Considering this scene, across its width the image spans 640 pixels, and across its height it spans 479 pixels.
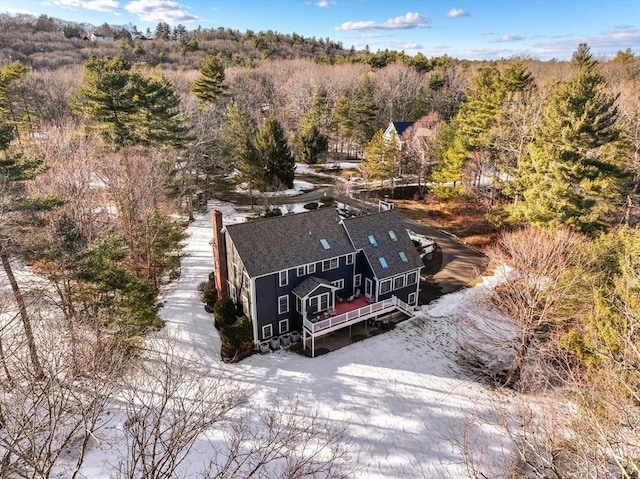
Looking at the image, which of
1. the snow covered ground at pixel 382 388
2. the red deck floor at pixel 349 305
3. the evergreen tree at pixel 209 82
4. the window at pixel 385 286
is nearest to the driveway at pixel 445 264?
the snow covered ground at pixel 382 388

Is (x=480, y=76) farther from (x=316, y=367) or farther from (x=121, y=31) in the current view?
(x=121, y=31)

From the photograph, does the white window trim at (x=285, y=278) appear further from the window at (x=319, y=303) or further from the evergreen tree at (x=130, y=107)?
the evergreen tree at (x=130, y=107)

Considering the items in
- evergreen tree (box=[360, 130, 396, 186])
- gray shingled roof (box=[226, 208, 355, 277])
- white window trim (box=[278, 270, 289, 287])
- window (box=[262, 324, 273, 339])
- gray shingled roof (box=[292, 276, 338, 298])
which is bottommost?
window (box=[262, 324, 273, 339])

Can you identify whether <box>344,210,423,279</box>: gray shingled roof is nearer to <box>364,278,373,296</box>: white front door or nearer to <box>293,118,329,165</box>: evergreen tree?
<box>364,278,373,296</box>: white front door

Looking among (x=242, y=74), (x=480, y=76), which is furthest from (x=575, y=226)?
(x=242, y=74)

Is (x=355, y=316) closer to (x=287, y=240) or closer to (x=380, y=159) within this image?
(x=287, y=240)

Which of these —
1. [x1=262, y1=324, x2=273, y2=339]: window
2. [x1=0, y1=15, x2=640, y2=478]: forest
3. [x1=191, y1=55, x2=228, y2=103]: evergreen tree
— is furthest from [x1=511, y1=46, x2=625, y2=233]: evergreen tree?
[x1=191, y1=55, x2=228, y2=103]: evergreen tree
